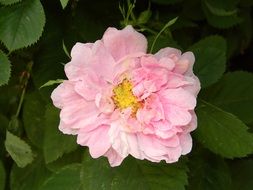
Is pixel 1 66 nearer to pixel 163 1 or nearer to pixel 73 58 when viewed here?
pixel 73 58

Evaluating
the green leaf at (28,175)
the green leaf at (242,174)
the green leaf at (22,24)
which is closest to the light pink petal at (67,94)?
the green leaf at (22,24)

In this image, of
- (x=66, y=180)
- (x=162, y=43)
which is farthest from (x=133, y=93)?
(x=66, y=180)

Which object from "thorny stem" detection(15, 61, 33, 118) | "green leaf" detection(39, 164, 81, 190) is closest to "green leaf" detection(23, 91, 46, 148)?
"thorny stem" detection(15, 61, 33, 118)

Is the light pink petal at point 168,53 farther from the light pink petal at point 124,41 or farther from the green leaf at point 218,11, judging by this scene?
the green leaf at point 218,11

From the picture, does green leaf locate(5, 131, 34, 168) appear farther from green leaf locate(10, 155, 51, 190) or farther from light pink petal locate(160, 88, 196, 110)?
light pink petal locate(160, 88, 196, 110)

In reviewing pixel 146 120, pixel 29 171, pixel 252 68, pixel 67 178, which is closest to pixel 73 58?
pixel 146 120
